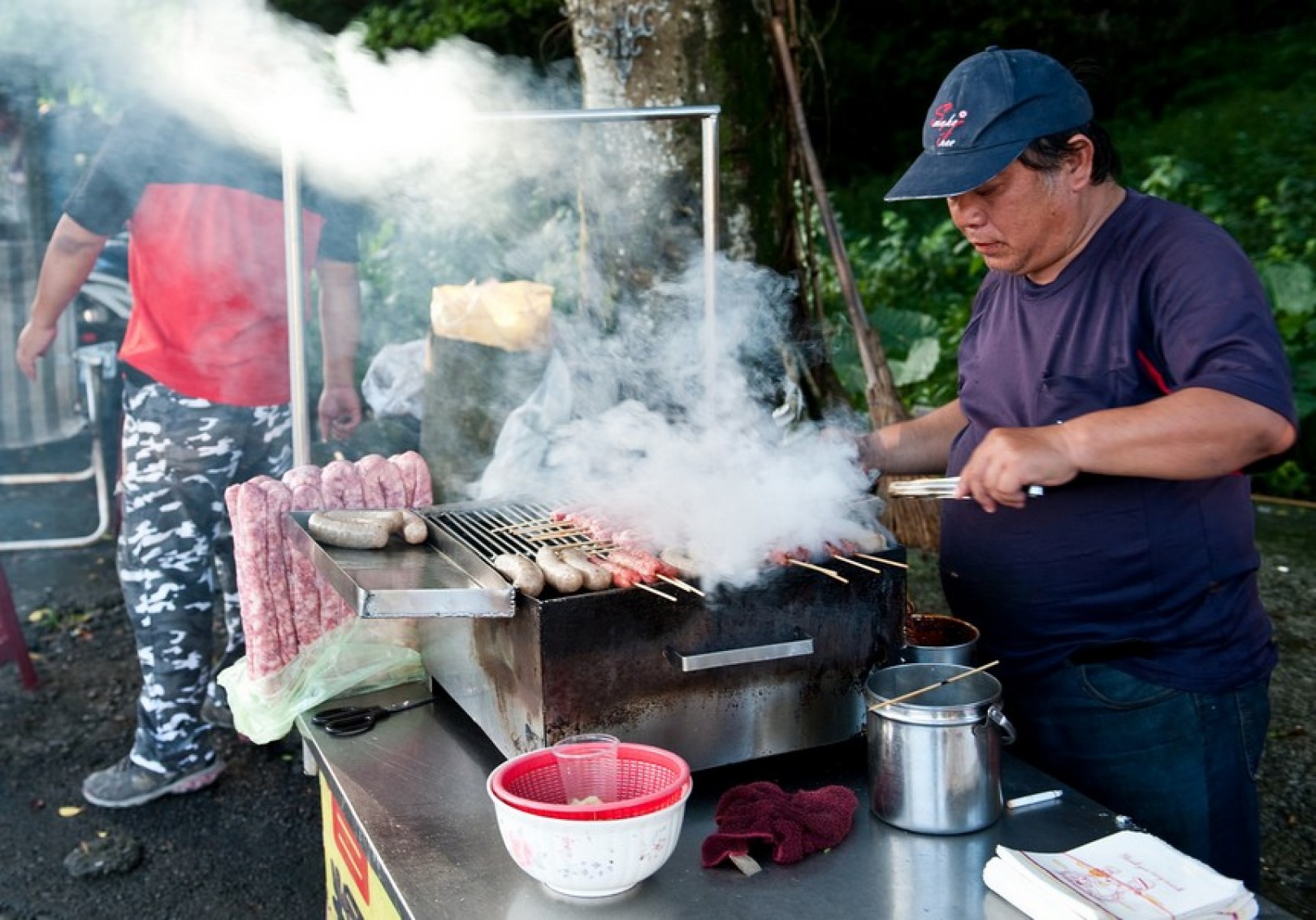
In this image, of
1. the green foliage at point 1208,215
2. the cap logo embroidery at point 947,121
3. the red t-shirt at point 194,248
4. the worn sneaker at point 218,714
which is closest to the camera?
the cap logo embroidery at point 947,121

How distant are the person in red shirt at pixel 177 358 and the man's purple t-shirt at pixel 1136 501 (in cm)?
320

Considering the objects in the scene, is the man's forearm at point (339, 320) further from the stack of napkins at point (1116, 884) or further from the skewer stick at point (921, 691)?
the stack of napkins at point (1116, 884)

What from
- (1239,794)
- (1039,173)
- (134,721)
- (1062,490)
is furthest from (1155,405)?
(134,721)

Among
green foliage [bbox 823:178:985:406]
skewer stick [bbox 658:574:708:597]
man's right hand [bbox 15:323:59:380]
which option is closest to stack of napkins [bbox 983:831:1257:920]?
skewer stick [bbox 658:574:708:597]

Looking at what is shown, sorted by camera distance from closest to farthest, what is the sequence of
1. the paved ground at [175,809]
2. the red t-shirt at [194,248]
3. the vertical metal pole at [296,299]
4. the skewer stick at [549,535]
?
the skewer stick at [549,535] < the vertical metal pole at [296,299] < the paved ground at [175,809] < the red t-shirt at [194,248]

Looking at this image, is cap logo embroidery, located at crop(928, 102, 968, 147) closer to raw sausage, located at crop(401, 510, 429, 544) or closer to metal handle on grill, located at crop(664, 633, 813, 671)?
metal handle on grill, located at crop(664, 633, 813, 671)

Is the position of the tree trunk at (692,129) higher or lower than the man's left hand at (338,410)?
higher

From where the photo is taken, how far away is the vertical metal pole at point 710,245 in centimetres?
387

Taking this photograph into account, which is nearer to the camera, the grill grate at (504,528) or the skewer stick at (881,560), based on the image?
the skewer stick at (881,560)

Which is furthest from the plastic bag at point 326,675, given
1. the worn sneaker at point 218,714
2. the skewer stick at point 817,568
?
the worn sneaker at point 218,714

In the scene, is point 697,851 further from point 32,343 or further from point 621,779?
point 32,343

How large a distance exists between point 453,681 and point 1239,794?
1.79 metres

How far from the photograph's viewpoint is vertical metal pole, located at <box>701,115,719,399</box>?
152 inches

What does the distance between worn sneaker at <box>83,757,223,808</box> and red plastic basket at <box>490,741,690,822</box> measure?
3259 mm
